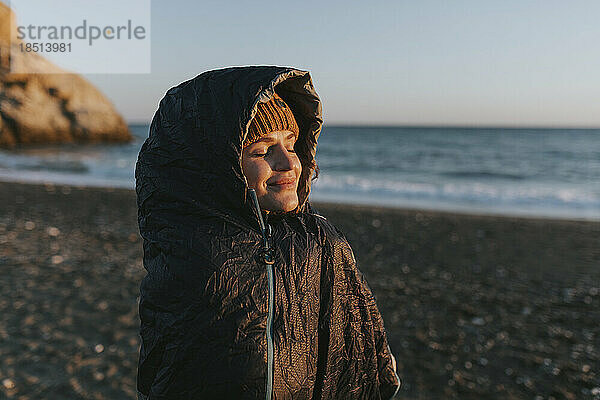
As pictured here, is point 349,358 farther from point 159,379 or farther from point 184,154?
point 184,154

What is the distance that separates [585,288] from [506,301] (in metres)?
1.48

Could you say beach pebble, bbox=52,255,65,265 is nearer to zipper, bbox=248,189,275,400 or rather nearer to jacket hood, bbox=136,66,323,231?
jacket hood, bbox=136,66,323,231

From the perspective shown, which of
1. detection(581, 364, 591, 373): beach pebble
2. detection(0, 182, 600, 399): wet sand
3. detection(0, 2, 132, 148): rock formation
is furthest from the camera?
detection(0, 2, 132, 148): rock formation

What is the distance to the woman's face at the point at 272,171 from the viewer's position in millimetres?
1758

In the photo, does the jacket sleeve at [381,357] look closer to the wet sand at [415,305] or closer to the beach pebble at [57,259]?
the wet sand at [415,305]

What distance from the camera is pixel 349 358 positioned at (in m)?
1.82

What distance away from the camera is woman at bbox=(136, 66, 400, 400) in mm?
1559

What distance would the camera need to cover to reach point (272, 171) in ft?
5.85

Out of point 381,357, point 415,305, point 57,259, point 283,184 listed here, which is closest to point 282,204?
point 283,184

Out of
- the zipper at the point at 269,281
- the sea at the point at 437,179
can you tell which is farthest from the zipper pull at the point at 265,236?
the sea at the point at 437,179

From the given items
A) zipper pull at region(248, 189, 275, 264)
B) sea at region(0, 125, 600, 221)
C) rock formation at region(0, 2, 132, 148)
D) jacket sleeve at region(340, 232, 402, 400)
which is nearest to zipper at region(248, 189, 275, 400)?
zipper pull at region(248, 189, 275, 264)

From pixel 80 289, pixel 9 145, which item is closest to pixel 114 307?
pixel 80 289

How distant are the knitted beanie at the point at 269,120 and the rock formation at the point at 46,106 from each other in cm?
4051

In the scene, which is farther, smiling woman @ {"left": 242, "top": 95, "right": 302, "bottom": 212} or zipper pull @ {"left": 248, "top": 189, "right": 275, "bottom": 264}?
smiling woman @ {"left": 242, "top": 95, "right": 302, "bottom": 212}
